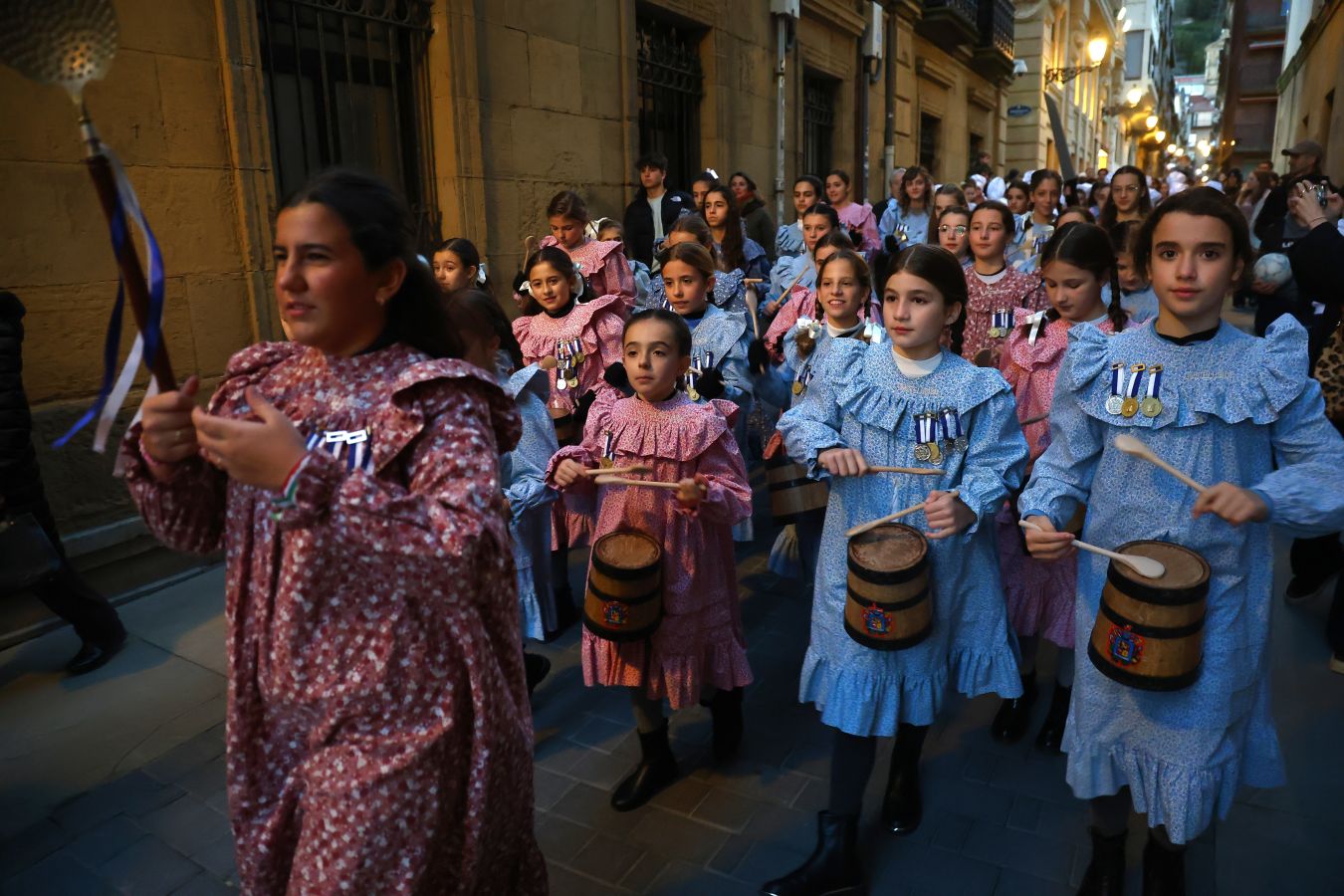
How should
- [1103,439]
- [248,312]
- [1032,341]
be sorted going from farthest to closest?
1. [248,312]
2. [1032,341]
3. [1103,439]

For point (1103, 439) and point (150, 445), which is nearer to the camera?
point (150, 445)

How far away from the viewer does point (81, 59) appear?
1.52 metres

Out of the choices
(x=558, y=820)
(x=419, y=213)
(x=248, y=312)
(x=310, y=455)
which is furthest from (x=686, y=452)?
(x=419, y=213)

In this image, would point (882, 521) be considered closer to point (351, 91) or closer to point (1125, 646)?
point (1125, 646)

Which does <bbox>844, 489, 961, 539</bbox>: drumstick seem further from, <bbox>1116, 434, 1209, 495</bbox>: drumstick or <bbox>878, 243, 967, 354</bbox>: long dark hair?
<bbox>878, 243, 967, 354</bbox>: long dark hair

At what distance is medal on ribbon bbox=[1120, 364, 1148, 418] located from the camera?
2.44 meters

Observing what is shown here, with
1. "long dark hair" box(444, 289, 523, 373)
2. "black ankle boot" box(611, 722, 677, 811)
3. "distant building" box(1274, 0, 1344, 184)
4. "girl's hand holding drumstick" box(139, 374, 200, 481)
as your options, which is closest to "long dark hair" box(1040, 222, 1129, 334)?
"long dark hair" box(444, 289, 523, 373)

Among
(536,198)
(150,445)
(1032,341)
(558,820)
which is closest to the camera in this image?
(150,445)

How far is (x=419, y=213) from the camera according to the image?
7242 millimetres

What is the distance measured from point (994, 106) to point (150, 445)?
27008 millimetres

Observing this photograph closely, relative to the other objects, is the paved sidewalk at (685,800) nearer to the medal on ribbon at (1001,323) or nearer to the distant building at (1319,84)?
the medal on ribbon at (1001,323)

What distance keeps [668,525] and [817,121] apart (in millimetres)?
13022

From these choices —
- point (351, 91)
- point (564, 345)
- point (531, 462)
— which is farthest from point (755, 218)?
point (531, 462)

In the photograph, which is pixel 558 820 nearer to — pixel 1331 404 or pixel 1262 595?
pixel 1262 595
